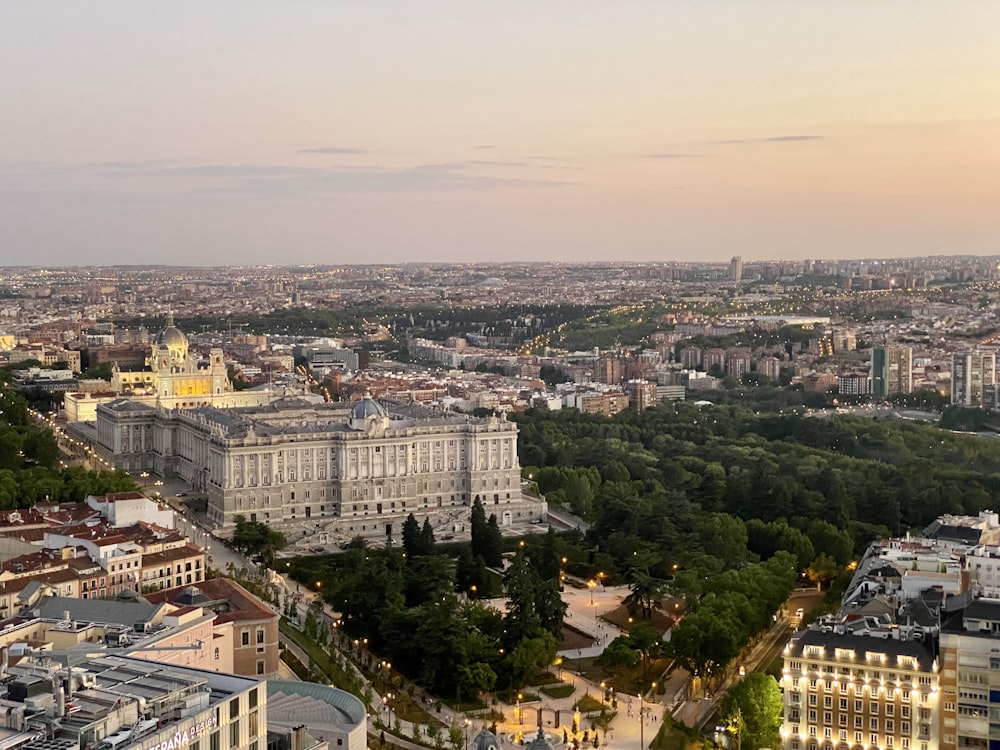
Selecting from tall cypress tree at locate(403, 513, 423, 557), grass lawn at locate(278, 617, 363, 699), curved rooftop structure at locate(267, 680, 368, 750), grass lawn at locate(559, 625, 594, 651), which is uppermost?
curved rooftop structure at locate(267, 680, 368, 750)

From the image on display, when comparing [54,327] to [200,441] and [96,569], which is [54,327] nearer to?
[200,441]

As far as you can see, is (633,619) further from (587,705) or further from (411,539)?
(411,539)

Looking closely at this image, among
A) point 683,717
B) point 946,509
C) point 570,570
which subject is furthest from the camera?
point 946,509

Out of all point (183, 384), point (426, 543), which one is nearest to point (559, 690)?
point (426, 543)

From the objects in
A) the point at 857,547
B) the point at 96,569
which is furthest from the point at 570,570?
the point at 96,569

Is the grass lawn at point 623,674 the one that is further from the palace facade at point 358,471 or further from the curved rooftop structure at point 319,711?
the palace facade at point 358,471

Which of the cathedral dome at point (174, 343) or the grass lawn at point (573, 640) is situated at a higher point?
the cathedral dome at point (174, 343)

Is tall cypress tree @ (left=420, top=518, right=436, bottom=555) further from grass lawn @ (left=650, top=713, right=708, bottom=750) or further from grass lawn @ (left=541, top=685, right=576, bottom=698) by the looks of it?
grass lawn @ (left=650, top=713, right=708, bottom=750)

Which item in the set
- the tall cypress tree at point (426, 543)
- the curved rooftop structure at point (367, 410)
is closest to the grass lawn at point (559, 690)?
the tall cypress tree at point (426, 543)

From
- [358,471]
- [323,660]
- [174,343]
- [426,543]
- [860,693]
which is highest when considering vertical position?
[174,343]

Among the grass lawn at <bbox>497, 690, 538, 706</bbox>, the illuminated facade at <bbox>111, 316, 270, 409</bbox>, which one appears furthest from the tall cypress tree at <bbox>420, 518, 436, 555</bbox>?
the illuminated facade at <bbox>111, 316, 270, 409</bbox>

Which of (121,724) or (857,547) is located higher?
(121,724)
